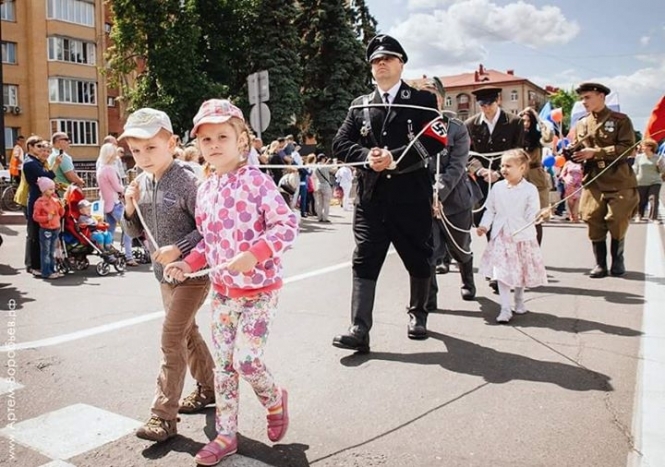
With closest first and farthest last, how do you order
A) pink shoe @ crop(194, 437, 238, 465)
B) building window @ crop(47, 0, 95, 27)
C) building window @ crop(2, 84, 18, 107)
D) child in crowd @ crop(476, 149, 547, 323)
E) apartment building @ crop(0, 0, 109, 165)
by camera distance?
pink shoe @ crop(194, 437, 238, 465)
child in crowd @ crop(476, 149, 547, 323)
building window @ crop(2, 84, 18, 107)
apartment building @ crop(0, 0, 109, 165)
building window @ crop(47, 0, 95, 27)

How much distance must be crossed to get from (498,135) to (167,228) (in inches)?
204

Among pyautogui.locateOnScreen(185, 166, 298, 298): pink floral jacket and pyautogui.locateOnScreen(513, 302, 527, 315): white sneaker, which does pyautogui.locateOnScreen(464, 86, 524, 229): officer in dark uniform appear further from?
pyautogui.locateOnScreen(185, 166, 298, 298): pink floral jacket

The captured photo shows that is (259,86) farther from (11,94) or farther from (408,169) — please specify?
(11,94)

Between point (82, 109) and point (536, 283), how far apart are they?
5039 centimetres

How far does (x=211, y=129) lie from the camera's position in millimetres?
3236

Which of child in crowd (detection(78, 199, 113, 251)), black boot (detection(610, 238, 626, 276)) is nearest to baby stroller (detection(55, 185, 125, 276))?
child in crowd (detection(78, 199, 113, 251))

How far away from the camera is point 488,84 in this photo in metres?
121

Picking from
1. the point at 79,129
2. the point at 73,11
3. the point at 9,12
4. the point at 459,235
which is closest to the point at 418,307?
the point at 459,235

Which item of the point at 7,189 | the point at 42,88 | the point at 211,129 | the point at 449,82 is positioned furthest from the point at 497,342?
the point at 449,82

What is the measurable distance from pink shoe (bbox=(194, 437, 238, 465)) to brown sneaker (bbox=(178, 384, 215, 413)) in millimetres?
672

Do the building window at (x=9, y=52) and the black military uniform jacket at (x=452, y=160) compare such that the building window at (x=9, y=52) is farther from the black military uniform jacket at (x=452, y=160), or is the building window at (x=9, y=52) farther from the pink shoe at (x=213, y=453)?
the pink shoe at (x=213, y=453)

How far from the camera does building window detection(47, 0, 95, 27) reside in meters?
48.3

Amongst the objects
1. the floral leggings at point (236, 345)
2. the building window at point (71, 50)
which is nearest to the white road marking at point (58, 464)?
the floral leggings at point (236, 345)

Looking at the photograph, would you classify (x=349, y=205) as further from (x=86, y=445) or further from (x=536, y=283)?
(x=86, y=445)
